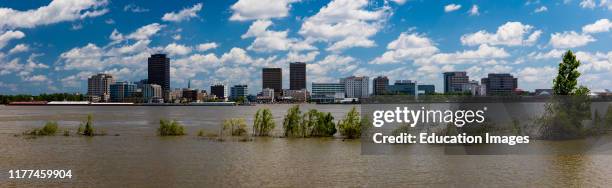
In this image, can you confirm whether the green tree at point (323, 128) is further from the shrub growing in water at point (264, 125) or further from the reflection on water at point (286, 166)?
the reflection on water at point (286, 166)

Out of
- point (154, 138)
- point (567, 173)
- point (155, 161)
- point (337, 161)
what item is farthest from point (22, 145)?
point (567, 173)

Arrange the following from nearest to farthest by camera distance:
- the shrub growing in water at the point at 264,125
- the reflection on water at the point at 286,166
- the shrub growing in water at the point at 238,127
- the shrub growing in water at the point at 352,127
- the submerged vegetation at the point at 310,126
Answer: the reflection on water at the point at 286,166 → the shrub growing in water at the point at 352,127 → the submerged vegetation at the point at 310,126 → the shrub growing in water at the point at 238,127 → the shrub growing in water at the point at 264,125

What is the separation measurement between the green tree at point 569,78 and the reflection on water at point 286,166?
558 inches

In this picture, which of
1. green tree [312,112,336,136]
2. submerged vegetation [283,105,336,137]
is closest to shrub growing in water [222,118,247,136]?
submerged vegetation [283,105,336,137]

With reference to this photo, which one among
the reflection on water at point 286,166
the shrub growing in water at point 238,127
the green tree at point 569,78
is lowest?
the reflection on water at point 286,166

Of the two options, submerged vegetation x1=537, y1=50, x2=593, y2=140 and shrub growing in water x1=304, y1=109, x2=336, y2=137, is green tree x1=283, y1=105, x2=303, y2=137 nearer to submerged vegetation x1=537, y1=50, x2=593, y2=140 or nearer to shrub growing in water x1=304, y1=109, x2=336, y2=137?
shrub growing in water x1=304, y1=109, x2=336, y2=137

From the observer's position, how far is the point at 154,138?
6831cm

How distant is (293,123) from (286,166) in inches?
1003

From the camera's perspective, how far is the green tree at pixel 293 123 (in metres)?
67.2

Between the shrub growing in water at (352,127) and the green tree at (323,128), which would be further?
the green tree at (323,128)

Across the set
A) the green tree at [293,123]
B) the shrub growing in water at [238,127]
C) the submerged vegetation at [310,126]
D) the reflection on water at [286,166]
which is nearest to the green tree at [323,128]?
the submerged vegetation at [310,126]

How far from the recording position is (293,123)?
67750 millimetres

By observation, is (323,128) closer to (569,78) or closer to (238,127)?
(238,127)

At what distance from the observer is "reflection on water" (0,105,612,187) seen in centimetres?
3569
